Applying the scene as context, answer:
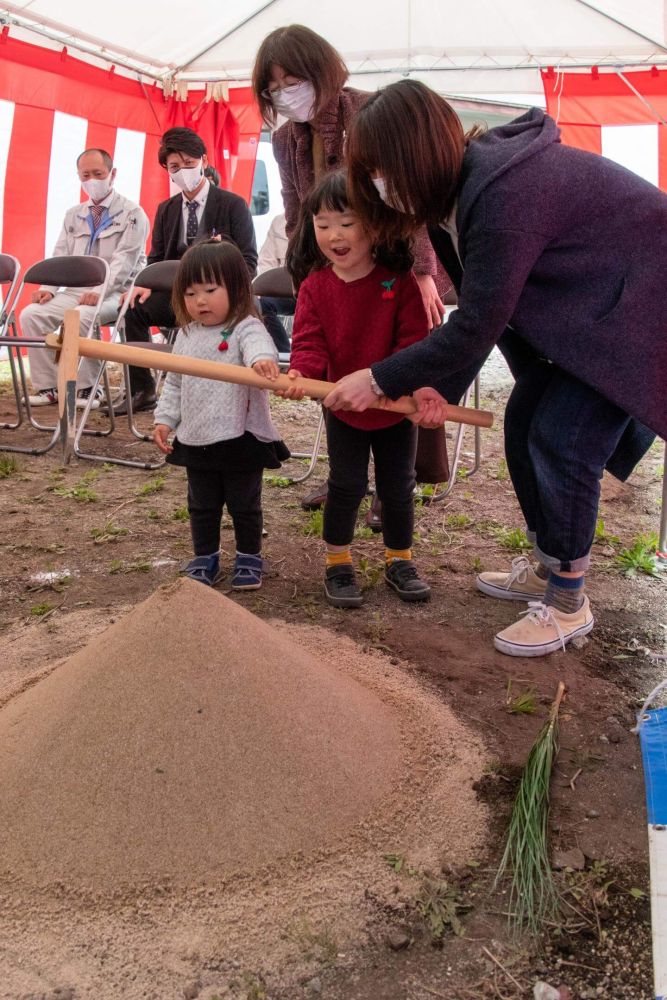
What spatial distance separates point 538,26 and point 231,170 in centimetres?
286

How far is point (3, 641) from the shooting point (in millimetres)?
2375

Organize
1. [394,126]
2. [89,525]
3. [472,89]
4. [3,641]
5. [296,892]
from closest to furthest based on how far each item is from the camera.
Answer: [296,892] → [394,126] → [3,641] → [89,525] → [472,89]

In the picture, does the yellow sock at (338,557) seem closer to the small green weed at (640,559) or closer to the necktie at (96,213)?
the small green weed at (640,559)

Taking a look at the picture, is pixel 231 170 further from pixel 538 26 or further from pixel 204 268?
Answer: pixel 204 268

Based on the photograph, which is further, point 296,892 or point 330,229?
point 330,229

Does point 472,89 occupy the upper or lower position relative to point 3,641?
upper

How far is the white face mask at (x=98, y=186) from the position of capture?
5.10 metres

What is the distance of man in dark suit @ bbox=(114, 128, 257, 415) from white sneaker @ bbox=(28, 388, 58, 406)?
3.03ft

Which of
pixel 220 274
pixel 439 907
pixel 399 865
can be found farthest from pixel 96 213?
pixel 439 907

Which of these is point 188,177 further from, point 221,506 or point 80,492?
point 221,506

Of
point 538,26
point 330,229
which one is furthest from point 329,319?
point 538,26

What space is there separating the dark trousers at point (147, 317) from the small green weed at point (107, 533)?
4.50 feet

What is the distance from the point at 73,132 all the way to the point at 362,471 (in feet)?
18.2

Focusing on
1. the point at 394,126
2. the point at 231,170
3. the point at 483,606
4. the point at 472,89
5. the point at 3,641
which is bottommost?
the point at 3,641
